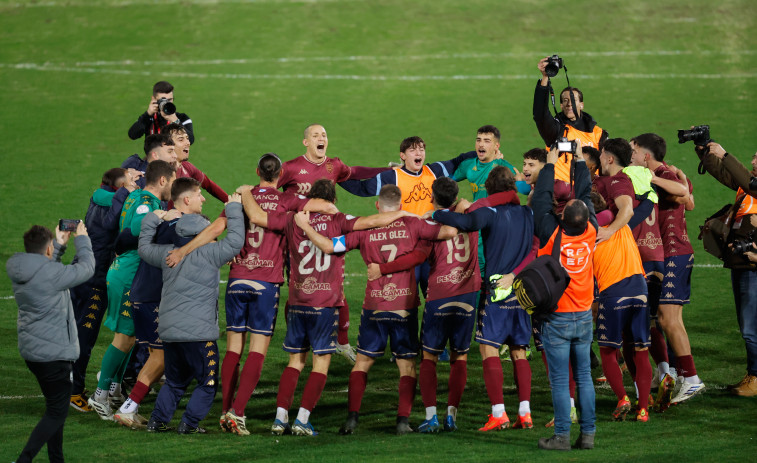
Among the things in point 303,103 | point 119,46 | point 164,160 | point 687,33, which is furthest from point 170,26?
point 164,160

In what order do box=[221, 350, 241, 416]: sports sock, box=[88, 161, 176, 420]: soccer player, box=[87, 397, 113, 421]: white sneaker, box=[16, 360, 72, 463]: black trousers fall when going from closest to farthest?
1. box=[16, 360, 72, 463]: black trousers
2. box=[221, 350, 241, 416]: sports sock
3. box=[87, 397, 113, 421]: white sneaker
4. box=[88, 161, 176, 420]: soccer player

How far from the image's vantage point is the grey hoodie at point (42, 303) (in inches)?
272

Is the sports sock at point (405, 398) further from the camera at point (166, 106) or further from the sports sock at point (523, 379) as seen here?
the camera at point (166, 106)

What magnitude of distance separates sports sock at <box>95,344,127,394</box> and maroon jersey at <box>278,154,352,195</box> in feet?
7.72

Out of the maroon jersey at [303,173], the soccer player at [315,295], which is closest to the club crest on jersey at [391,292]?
the soccer player at [315,295]

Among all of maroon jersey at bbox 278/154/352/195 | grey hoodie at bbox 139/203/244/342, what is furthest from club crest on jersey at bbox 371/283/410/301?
maroon jersey at bbox 278/154/352/195

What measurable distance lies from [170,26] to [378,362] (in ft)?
58.5

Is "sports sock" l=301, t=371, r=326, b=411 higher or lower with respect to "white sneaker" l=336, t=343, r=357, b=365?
lower

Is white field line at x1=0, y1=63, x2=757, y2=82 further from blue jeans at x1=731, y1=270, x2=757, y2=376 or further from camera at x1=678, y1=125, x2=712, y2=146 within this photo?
blue jeans at x1=731, y1=270, x2=757, y2=376

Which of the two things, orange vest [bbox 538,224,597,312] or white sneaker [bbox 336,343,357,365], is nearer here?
orange vest [bbox 538,224,597,312]

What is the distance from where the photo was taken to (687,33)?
84.8ft

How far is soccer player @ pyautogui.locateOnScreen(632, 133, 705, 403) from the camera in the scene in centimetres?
911

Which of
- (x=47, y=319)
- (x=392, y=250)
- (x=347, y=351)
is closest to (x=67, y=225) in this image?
(x=47, y=319)

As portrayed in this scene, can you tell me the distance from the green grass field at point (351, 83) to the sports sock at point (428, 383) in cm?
202
